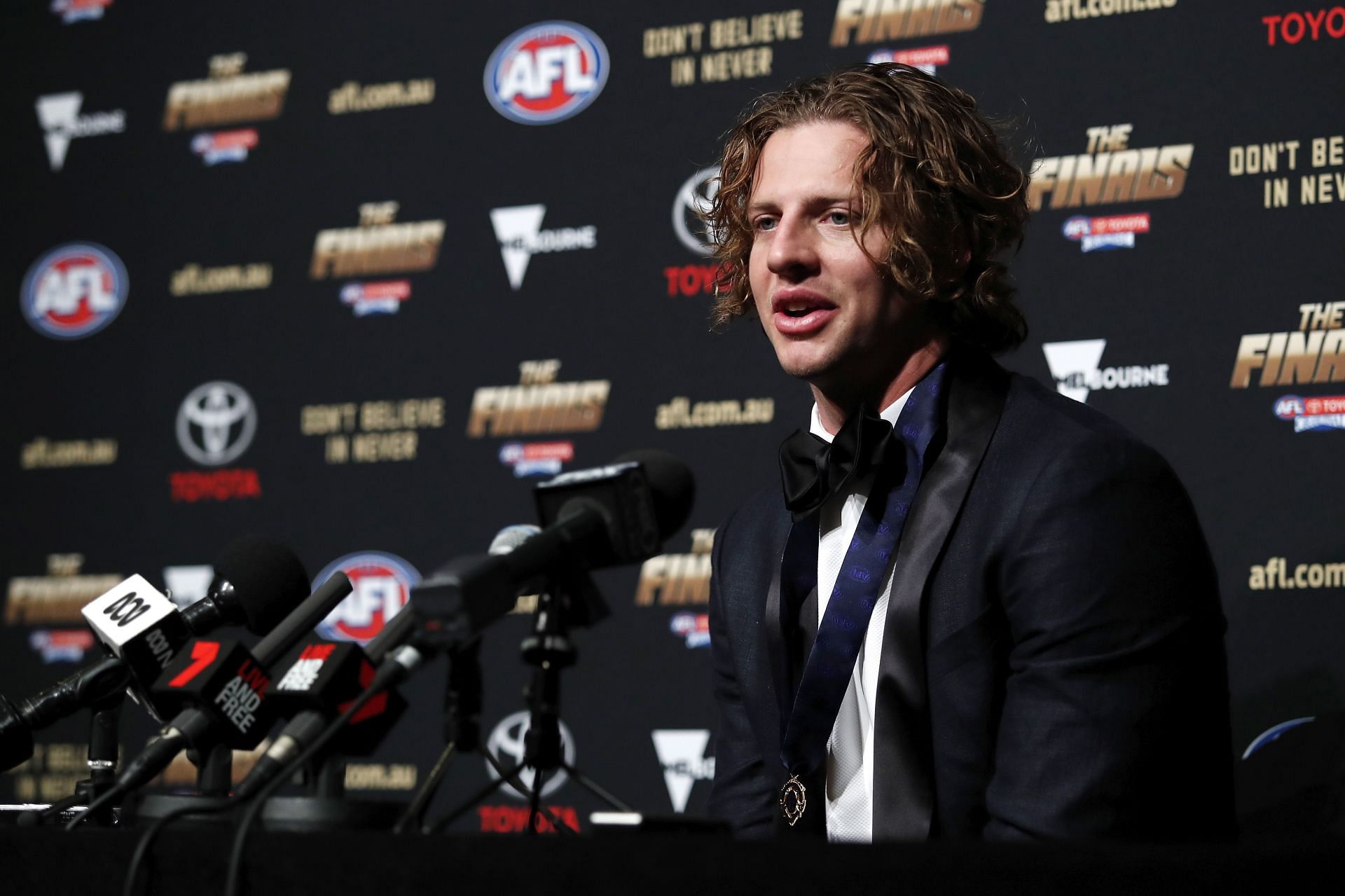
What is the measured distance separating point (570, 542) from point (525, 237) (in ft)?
8.03

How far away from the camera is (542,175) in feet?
11.6

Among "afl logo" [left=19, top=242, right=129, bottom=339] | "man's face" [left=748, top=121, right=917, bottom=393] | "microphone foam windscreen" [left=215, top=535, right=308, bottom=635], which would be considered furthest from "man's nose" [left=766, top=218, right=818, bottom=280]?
"afl logo" [left=19, top=242, right=129, bottom=339]

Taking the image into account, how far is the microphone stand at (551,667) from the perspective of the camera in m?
1.16

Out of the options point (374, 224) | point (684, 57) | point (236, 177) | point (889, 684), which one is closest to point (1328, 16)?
point (684, 57)

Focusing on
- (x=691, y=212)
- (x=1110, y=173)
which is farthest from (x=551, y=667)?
(x=691, y=212)

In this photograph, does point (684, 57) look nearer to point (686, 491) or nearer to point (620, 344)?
point (620, 344)

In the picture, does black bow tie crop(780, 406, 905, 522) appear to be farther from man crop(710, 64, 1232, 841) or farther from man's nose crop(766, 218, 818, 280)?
man's nose crop(766, 218, 818, 280)

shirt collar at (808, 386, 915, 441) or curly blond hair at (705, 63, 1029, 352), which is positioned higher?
curly blond hair at (705, 63, 1029, 352)

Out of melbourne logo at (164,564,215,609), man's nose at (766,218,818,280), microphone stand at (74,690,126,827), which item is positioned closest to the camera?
microphone stand at (74,690,126,827)

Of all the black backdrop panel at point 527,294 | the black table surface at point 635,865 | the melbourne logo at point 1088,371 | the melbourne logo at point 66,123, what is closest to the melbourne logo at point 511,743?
the black backdrop panel at point 527,294

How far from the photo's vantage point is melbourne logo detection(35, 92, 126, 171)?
4074 mm

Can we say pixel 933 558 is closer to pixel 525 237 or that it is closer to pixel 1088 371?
pixel 1088 371

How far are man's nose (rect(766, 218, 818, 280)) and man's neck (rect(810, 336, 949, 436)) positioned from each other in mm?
180

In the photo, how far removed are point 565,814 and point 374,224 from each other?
1.71 meters
